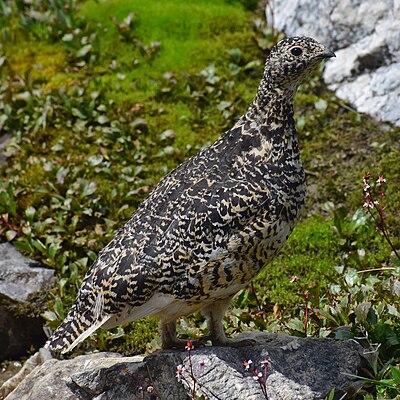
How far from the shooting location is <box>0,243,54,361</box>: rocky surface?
8.28m

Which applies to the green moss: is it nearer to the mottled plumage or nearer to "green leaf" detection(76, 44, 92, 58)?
the mottled plumage

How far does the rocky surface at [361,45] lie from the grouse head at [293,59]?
3614mm

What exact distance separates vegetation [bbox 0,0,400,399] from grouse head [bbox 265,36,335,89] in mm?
1786

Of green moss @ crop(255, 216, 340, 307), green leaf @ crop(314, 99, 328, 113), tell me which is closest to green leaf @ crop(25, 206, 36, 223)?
green moss @ crop(255, 216, 340, 307)

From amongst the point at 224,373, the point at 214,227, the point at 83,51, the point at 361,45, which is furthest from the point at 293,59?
the point at 83,51

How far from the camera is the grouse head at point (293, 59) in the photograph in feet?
20.1

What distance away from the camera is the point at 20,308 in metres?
8.28

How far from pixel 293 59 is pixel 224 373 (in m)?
2.49

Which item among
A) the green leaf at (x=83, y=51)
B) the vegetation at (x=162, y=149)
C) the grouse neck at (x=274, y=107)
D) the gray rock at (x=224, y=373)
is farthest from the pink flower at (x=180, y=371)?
the green leaf at (x=83, y=51)

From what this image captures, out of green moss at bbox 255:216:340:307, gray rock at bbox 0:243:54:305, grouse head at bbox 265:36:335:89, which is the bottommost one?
green moss at bbox 255:216:340:307

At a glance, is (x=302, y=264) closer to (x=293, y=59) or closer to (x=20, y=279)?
(x=293, y=59)

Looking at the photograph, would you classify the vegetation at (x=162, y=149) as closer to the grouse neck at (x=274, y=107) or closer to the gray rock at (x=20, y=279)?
the gray rock at (x=20, y=279)

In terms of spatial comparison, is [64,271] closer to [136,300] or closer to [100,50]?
[136,300]

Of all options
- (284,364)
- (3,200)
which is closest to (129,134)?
(3,200)
